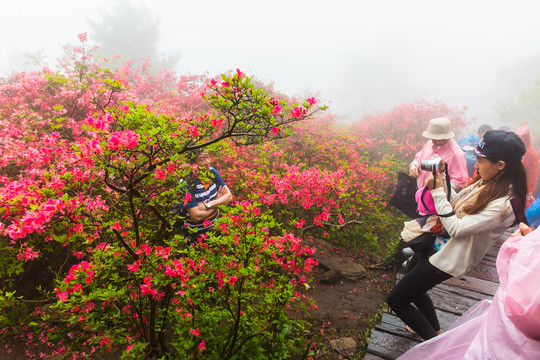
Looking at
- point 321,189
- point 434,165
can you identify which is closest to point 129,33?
point 321,189

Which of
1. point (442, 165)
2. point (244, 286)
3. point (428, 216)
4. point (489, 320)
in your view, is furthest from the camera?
point (428, 216)

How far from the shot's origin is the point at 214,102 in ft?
6.05

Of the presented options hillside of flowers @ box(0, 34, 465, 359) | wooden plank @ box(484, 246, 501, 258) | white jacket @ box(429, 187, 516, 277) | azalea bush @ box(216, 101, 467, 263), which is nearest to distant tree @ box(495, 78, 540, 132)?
azalea bush @ box(216, 101, 467, 263)

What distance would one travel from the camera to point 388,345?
2.62 m

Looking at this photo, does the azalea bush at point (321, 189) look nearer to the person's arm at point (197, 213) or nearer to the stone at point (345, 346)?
the person's arm at point (197, 213)

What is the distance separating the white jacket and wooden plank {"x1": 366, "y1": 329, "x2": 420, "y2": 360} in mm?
1047

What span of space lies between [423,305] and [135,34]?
3883 centimetres

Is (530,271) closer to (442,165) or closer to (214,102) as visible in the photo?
(442,165)

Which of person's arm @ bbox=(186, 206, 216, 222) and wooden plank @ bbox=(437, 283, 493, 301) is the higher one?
person's arm @ bbox=(186, 206, 216, 222)

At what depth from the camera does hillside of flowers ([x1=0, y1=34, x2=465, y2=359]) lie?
1.81m

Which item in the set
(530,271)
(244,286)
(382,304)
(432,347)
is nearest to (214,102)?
(244,286)

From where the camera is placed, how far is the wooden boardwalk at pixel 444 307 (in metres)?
2.58

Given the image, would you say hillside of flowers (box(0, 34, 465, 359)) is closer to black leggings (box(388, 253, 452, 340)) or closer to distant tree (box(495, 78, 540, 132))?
black leggings (box(388, 253, 452, 340))

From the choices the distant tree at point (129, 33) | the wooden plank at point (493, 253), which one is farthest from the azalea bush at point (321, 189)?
the distant tree at point (129, 33)
